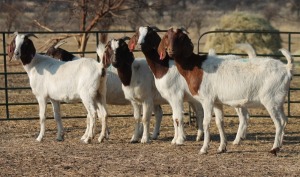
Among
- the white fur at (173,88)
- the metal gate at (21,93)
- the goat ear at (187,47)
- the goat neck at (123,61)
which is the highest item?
the goat ear at (187,47)

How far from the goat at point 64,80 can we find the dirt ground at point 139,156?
58 centimetres

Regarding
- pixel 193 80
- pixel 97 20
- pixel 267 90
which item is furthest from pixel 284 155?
pixel 97 20

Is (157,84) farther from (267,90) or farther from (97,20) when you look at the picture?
(97,20)

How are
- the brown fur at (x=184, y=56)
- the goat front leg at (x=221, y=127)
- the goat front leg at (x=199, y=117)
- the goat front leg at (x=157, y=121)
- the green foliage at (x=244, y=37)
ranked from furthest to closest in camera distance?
the green foliage at (x=244, y=37), the goat front leg at (x=157, y=121), the goat front leg at (x=199, y=117), the goat front leg at (x=221, y=127), the brown fur at (x=184, y=56)

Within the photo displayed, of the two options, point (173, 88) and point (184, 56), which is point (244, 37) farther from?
point (184, 56)

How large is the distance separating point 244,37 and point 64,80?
619 inches

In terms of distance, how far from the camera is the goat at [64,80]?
37.8 ft

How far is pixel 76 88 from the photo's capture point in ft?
38.2

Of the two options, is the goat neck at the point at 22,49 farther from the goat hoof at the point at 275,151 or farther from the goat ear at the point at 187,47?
the goat hoof at the point at 275,151

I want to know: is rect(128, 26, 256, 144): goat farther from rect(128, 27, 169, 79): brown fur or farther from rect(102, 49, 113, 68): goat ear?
rect(102, 49, 113, 68): goat ear

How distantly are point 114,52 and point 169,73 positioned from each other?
38.1 inches

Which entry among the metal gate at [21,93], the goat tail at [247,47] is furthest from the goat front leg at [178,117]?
the metal gate at [21,93]

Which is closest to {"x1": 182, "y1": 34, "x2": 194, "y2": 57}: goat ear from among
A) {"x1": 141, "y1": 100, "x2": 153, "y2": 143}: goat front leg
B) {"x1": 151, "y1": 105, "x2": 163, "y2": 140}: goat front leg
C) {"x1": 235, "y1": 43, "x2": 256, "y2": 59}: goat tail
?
{"x1": 235, "y1": 43, "x2": 256, "y2": 59}: goat tail

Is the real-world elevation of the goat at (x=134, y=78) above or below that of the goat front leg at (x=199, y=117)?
above
